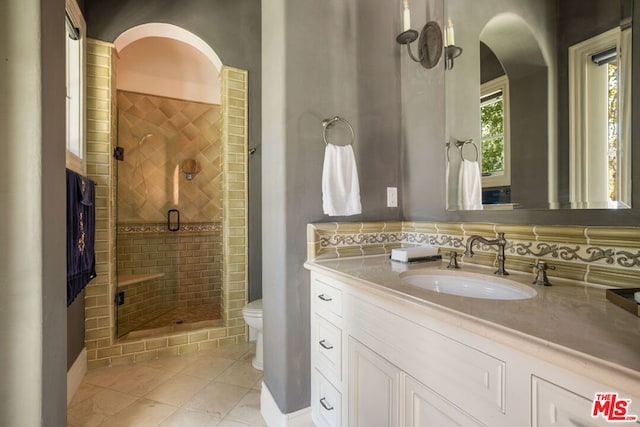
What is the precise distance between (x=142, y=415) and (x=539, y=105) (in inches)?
100

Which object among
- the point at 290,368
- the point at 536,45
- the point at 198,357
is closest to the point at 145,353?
the point at 198,357

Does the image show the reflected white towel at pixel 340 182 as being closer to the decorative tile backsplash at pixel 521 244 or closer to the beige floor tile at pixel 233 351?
the decorative tile backsplash at pixel 521 244

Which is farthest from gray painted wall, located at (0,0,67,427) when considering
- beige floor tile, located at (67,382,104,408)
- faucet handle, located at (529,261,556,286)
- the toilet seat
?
faucet handle, located at (529,261,556,286)

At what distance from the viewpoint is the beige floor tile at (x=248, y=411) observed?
1605 mm

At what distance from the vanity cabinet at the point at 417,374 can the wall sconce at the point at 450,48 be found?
50.9 inches

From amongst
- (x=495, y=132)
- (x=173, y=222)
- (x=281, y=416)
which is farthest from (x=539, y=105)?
(x=173, y=222)

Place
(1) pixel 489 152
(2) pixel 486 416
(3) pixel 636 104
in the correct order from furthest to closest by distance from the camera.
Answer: (1) pixel 489 152 < (3) pixel 636 104 < (2) pixel 486 416

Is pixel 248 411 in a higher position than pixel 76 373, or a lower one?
lower

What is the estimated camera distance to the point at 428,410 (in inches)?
32.2


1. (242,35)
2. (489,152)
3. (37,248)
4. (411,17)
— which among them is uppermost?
(242,35)

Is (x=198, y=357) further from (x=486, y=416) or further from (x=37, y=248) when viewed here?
(x=486, y=416)

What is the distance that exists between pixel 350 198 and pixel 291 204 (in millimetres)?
324

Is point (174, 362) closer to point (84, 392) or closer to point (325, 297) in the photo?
point (84, 392)

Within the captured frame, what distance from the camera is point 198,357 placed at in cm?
230
